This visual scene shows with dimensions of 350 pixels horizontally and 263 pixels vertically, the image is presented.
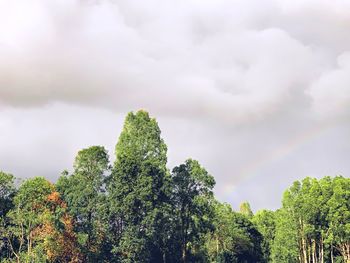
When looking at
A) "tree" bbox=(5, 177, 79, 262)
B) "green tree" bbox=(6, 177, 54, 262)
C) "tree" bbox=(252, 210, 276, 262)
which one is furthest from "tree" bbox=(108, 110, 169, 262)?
"tree" bbox=(252, 210, 276, 262)

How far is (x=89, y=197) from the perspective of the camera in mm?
80188

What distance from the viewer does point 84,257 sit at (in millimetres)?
78812

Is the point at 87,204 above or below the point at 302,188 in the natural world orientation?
below

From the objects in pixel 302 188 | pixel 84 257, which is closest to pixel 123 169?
pixel 84 257

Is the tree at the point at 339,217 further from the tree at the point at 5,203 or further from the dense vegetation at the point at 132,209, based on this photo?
the tree at the point at 5,203

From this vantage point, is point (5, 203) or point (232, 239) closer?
point (5, 203)

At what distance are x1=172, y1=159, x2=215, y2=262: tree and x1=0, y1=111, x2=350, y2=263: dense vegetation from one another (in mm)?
174

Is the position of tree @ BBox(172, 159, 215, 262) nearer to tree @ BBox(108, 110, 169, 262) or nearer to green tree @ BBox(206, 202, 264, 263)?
tree @ BBox(108, 110, 169, 262)

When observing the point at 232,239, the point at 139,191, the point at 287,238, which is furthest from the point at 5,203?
the point at 232,239

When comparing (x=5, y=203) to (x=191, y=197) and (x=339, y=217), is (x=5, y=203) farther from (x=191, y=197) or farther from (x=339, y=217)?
(x=339, y=217)

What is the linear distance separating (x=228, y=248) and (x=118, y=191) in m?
50.7

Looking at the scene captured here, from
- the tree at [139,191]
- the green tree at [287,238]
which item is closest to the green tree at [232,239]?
the green tree at [287,238]

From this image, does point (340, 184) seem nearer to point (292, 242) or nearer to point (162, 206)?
point (292, 242)

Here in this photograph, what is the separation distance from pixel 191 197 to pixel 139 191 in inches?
479
